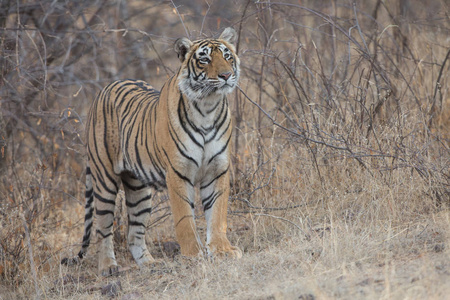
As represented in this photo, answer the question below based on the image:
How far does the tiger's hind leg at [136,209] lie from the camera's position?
5.68m

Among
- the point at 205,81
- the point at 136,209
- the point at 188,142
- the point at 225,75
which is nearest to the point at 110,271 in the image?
the point at 136,209

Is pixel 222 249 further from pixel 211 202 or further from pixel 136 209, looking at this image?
pixel 136 209

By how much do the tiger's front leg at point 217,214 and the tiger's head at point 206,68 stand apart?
651 millimetres

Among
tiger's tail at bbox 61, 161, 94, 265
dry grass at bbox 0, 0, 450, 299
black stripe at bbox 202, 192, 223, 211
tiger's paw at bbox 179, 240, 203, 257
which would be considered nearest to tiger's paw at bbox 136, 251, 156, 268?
dry grass at bbox 0, 0, 450, 299

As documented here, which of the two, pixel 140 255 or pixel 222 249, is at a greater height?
pixel 222 249

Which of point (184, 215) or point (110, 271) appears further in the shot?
point (110, 271)

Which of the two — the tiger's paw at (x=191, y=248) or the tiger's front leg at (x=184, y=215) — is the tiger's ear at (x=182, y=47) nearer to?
the tiger's front leg at (x=184, y=215)

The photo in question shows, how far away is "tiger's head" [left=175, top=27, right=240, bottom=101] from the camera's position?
4457 millimetres

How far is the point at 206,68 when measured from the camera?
4.54 metres

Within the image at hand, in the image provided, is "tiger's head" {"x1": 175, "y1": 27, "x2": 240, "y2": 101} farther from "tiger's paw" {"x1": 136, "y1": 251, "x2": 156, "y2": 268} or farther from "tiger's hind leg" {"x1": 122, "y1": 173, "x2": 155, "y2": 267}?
"tiger's paw" {"x1": 136, "y1": 251, "x2": 156, "y2": 268}

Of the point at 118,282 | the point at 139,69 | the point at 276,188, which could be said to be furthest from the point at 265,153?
the point at 139,69

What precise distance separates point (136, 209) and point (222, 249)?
1444 mm

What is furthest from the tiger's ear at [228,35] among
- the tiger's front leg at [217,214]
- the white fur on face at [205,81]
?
the tiger's front leg at [217,214]

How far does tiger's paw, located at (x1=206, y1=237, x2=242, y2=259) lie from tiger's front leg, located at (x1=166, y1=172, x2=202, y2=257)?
10 centimetres
